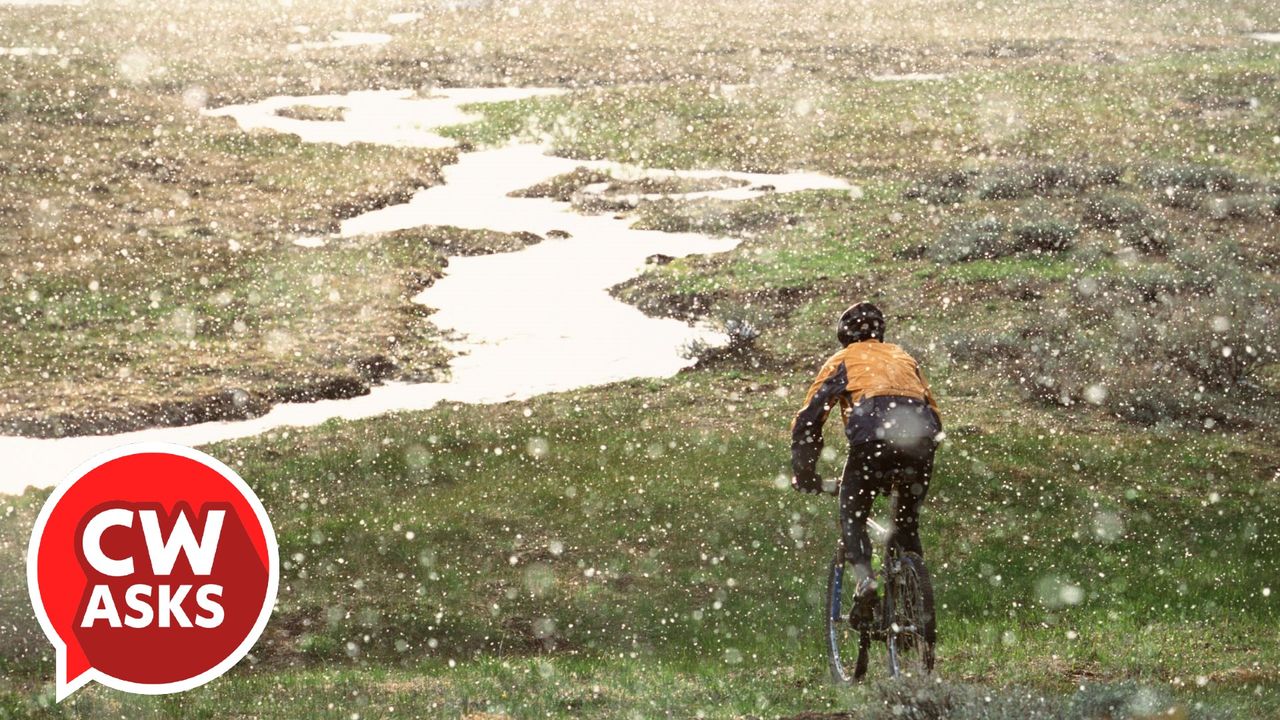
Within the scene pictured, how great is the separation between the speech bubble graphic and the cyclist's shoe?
4797 millimetres

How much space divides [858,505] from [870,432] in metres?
0.69

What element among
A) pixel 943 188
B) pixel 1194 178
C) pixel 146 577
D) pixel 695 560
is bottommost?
pixel 943 188

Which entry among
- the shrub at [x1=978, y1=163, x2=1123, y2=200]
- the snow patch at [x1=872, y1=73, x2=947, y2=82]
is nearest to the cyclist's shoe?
the shrub at [x1=978, y1=163, x2=1123, y2=200]

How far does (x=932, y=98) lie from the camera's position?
5934 centimetres

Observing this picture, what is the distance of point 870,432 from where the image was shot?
341 inches

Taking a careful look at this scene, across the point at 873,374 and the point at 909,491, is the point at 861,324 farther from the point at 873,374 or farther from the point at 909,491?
the point at 909,491

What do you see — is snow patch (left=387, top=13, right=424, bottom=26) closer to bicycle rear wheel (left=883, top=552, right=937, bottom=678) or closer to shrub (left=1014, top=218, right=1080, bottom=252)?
shrub (left=1014, top=218, right=1080, bottom=252)

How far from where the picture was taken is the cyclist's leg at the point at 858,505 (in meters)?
8.91

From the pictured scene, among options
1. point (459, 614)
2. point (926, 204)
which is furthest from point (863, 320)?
point (926, 204)

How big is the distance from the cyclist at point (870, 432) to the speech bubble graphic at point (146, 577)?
471cm

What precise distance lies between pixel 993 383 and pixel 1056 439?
385cm

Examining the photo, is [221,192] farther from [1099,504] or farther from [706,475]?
[1099,504]

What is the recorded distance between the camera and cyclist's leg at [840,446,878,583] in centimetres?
891

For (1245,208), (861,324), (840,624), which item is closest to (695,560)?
(840,624)
